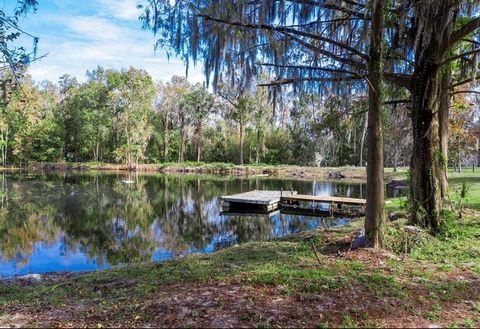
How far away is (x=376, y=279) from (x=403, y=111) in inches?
287

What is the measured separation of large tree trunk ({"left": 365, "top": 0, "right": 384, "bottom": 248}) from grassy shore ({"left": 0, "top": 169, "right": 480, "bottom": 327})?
385 millimetres

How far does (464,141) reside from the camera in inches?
1039

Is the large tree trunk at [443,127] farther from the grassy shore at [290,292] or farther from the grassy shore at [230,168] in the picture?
the grassy shore at [230,168]

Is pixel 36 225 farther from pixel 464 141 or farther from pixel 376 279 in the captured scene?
pixel 464 141

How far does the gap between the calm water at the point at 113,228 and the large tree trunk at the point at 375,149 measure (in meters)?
4.46

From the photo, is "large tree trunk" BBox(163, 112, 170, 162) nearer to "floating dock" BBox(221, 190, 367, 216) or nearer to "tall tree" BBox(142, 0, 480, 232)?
"floating dock" BBox(221, 190, 367, 216)

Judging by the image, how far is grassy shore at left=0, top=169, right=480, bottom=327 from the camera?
3.60 m

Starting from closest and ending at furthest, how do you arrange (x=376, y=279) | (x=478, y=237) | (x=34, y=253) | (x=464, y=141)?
(x=376, y=279) < (x=478, y=237) < (x=34, y=253) < (x=464, y=141)

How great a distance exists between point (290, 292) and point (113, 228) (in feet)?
38.8

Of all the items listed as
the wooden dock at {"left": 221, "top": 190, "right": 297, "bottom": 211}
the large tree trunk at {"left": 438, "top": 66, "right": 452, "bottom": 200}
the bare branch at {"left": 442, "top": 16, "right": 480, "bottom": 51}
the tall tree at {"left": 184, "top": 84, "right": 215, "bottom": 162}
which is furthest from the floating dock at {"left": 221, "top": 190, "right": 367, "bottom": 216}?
the tall tree at {"left": 184, "top": 84, "right": 215, "bottom": 162}

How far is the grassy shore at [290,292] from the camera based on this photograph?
3.60 metres

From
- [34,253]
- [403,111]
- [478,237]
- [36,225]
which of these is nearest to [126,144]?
[36,225]

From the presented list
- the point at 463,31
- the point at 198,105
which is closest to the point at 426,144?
the point at 463,31

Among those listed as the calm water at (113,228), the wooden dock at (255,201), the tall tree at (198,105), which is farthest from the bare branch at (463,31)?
the tall tree at (198,105)
